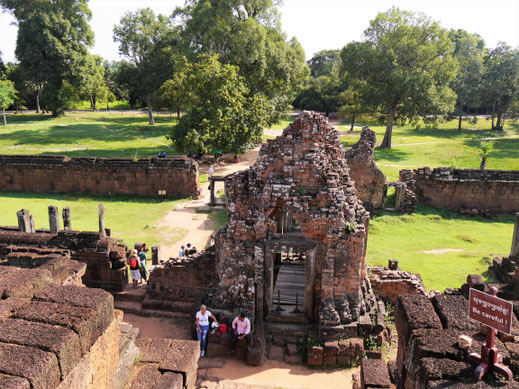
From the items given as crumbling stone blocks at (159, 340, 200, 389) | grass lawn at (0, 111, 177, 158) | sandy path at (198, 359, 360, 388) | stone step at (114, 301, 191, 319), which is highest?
grass lawn at (0, 111, 177, 158)

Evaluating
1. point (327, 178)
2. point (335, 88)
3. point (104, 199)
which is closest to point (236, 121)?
point (104, 199)

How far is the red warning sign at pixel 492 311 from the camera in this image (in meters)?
4.28

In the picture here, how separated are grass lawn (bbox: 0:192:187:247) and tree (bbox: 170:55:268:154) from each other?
6.43m

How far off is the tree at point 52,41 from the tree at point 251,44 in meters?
15.9

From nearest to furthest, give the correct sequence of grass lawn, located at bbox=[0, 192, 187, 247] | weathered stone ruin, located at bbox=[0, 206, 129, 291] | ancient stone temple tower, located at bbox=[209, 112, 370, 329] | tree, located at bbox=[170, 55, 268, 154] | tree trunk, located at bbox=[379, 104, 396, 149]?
ancient stone temple tower, located at bbox=[209, 112, 370, 329], weathered stone ruin, located at bbox=[0, 206, 129, 291], grass lawn, located at bbox=[0, 192, 187, 247], tree, located at bbox=[170, 55, 268, 154], tree trunk, located at bbox=[379, 104, 396, 149]

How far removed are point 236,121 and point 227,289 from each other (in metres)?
20.3

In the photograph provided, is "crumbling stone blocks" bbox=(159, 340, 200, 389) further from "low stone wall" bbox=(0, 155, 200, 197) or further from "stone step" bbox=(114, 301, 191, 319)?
"low stone wall" bbox=(0, 155, 200, 197)

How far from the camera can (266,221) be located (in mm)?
10203

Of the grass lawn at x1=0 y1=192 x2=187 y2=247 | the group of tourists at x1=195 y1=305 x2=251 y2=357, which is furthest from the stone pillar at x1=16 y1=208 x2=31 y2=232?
the group of tourists at x1=195 y1=305 x2=251 y2=357

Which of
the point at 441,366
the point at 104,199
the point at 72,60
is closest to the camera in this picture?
the point at 441,366

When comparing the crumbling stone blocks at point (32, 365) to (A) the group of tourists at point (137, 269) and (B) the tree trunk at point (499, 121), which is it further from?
(B) the tree trunk at point (499, 121)

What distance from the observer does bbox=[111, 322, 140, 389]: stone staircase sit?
563 centimetres

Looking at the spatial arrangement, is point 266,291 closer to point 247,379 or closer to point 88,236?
point 247,379

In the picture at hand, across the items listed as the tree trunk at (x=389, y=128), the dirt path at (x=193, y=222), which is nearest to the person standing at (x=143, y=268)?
the dirt path at (x=193, y=222)
